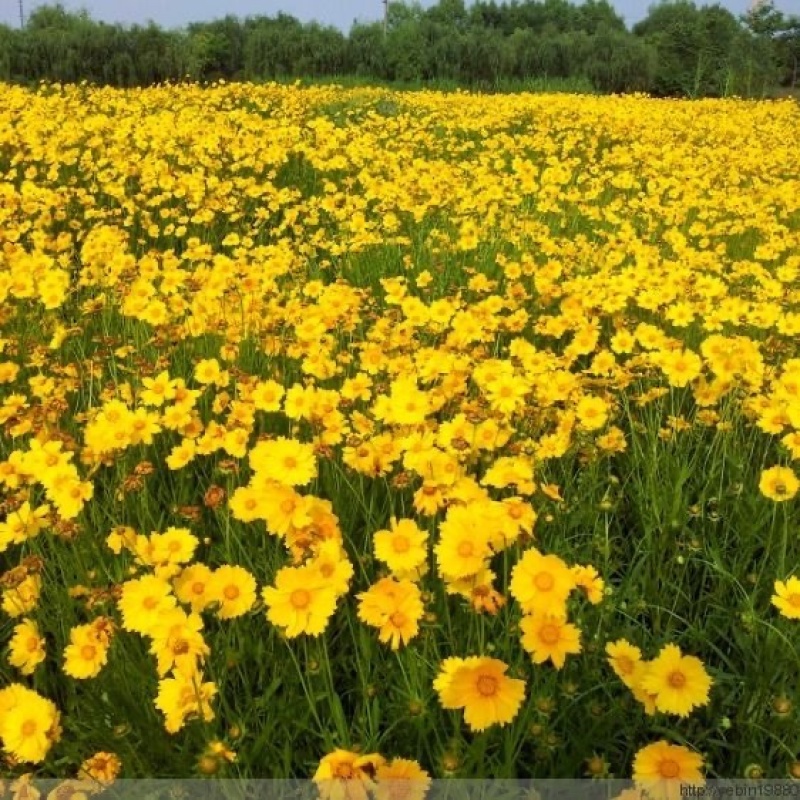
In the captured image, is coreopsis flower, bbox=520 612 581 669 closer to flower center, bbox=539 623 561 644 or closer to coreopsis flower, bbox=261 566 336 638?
flower center, bbox=539 623 561 644

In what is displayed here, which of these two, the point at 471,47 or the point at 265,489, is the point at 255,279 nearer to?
the point at 265,489

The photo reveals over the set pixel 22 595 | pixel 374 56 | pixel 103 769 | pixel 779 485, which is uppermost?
pixel 374 56

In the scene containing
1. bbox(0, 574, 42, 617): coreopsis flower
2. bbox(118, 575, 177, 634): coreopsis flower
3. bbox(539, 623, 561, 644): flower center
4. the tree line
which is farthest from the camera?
the tree line

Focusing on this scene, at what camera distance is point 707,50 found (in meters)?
29.0

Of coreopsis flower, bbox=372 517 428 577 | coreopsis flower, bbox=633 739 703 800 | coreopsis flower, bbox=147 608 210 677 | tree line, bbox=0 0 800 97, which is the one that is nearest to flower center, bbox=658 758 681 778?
coreopsis flower, bbox=633 739 703 800

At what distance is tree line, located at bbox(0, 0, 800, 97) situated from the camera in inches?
723

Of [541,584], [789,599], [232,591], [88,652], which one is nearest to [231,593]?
[232,591]

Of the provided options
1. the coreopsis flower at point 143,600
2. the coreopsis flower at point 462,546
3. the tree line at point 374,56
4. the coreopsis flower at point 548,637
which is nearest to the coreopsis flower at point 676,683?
the coreopsis flower at point 548,637

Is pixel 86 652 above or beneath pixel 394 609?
beneath

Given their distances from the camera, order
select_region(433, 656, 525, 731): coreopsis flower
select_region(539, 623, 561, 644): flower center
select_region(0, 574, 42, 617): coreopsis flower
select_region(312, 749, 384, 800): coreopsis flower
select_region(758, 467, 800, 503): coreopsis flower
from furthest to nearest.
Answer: select_region(758, 467, 800, 503): coreopsis flower → select_region(0, 574, 42, 617): coreopsis flower → select_region(539, 623, 561, 644): flower center → select_region(433, 656, 525, 731): coreopsis flower → select_region(312, 749, 384, 800): coreopsis flower

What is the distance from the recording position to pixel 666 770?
94cm

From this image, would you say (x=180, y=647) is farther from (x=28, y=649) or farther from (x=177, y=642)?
(x=28, y=649)

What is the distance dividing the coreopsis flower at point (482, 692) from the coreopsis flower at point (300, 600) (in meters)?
0.24

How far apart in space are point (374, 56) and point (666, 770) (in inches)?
910
